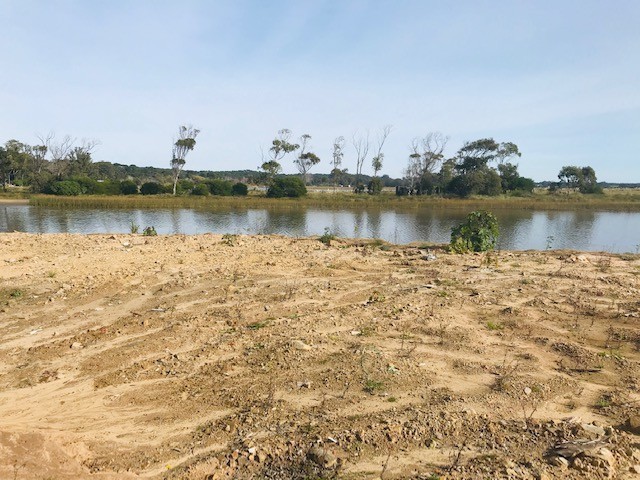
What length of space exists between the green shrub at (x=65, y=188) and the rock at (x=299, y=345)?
46.1m

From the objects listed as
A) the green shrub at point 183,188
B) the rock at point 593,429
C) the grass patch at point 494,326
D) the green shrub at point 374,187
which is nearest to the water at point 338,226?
the grass patch at point 494,326

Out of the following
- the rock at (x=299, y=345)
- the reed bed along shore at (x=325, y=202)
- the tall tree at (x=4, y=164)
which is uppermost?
the tall tree at (x=4, y=164)

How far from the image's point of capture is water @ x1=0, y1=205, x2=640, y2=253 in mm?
21359

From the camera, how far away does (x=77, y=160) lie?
6525cm

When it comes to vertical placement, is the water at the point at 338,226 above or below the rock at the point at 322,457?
below

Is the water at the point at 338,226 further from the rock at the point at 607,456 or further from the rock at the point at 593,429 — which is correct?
the rock at the point at 607,456

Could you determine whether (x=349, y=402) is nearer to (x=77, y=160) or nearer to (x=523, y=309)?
(x=523, y=309)

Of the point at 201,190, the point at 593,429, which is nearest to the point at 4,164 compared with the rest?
the point at 201,190

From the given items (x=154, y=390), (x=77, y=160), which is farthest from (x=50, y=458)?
(x=77, y=160)

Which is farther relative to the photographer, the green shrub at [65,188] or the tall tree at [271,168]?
the tall tree at [271,168]

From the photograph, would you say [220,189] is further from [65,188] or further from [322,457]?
[322,457]

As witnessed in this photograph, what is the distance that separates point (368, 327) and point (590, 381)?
2.73 m

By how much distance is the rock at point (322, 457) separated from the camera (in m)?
3.26

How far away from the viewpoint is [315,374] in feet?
15.6
